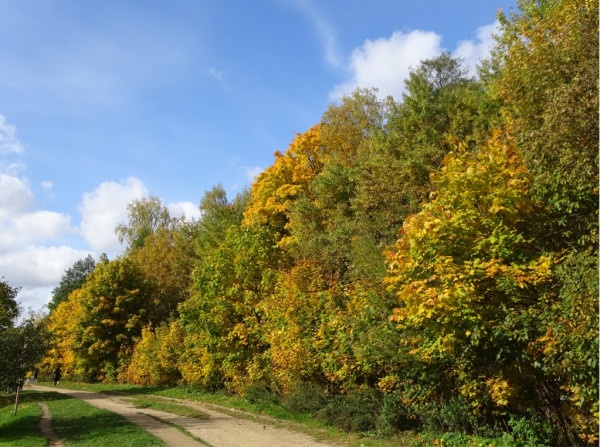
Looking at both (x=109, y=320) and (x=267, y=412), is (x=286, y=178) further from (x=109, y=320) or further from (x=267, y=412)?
(x=109, y=320)

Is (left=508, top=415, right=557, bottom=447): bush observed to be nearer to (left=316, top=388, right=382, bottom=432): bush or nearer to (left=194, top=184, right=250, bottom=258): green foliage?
(left=316, top=388, right=382, bottom=432): bush

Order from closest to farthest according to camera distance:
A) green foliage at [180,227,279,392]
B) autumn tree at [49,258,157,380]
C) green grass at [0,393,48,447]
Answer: green grass at [0,393,48,447], green foliage at [180,227,279,392], autumn tree at [49,258,157,380]

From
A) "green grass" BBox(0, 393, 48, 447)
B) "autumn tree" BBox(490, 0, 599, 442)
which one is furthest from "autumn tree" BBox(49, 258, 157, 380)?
"autumn tree" BBox(490, 0, 599, 442)

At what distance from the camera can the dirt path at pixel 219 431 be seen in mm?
13090

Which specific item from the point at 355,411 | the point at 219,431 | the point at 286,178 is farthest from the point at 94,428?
the point at 286,178

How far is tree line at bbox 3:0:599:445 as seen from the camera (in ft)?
25.6

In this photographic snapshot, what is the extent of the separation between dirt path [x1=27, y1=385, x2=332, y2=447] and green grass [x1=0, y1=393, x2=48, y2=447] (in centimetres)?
314

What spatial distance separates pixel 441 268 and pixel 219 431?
987 cm

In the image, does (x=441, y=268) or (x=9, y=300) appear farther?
(x=9, y=300)

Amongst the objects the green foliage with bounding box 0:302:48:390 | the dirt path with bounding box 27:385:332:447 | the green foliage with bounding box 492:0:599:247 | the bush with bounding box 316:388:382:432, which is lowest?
the dirt path with bounding box 27:385:332:447

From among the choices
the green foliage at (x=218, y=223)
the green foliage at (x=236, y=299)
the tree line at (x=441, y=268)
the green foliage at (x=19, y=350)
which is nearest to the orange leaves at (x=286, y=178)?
the tree line at (x=441, y=268)

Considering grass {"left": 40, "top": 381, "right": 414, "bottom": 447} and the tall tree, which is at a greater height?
the tall tree

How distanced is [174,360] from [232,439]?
18594 millimetres

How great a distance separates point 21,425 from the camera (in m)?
17.6
